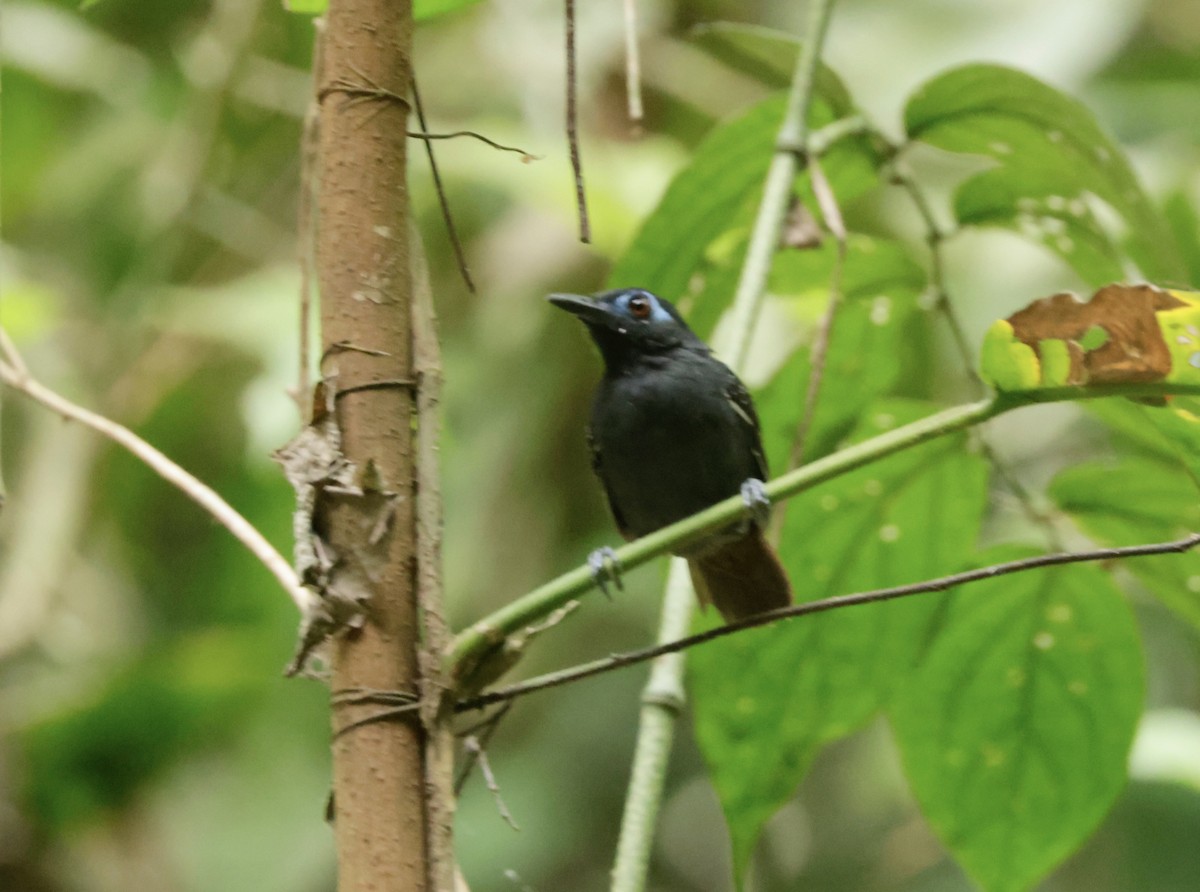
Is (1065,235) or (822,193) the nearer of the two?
(822,193)

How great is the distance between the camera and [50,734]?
3.25 meters

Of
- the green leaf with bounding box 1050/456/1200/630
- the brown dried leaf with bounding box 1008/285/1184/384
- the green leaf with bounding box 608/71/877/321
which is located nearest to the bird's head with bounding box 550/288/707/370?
the green leaf with bounding box 608/71/877/321

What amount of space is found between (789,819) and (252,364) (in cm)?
238

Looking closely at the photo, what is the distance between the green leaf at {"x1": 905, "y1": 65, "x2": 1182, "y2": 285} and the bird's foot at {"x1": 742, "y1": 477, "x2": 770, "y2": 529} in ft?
2.22

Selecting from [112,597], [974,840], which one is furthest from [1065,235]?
[112,597]

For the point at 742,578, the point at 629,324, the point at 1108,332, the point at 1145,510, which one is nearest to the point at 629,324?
the point at 629,324

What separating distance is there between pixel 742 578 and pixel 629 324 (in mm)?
559

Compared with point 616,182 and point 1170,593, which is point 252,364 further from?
point 1170,593

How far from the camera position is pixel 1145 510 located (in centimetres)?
200

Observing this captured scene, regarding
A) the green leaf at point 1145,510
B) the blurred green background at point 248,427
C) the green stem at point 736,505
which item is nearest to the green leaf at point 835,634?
the green leaf at point 1145,510

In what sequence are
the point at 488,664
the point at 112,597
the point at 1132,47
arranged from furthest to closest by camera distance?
the point at 1132,47, the point at 112,597, the point at 488,664

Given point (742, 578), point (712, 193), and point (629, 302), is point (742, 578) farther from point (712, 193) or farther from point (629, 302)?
point (712, 193)

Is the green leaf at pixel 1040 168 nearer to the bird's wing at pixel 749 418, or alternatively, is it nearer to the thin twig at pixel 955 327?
the thin twig at pixel 955 327

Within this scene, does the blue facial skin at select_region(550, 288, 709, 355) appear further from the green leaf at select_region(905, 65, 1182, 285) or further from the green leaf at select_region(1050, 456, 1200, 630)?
the green leaf at select_region(1050, 456, 1200, 630)
